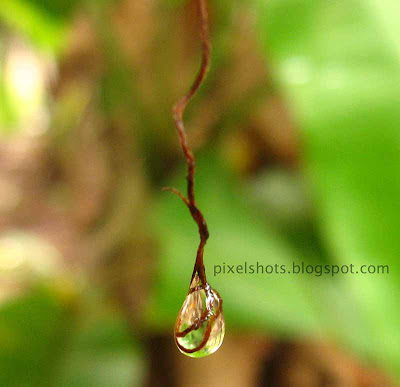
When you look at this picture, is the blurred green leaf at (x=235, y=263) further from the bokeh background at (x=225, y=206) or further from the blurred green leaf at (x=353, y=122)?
the blurred green leaf at (x=353, y=122)

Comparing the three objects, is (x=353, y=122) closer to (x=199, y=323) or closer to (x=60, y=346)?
(x=199, y=323)

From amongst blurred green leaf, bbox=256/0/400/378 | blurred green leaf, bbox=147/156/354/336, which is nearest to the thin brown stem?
blurred green leaf, bbox=256/0/400/378

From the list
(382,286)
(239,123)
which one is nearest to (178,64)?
(239,123)

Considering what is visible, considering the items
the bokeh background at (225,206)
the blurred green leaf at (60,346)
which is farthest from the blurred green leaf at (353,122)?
Result: the blurred green leaf at (60,346)

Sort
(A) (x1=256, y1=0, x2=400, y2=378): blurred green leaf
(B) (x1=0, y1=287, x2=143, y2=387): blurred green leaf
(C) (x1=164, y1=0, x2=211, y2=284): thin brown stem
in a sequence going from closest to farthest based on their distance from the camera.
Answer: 1. (C) (x1=164, y1=0, x2=211, y2=284): thin brown stem
2. (A) (x1=256, y1=0, x2=400, y2=378): blurred green leaf
3. (B) (x1=0, y1=287, x2=143, y2=387): blurred green leaf

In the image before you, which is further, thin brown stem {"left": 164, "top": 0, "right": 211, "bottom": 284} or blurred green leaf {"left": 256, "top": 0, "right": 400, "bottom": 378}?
blurred green leaf {"left": 256, "top": 0, "right": 400, "bottom": 378}

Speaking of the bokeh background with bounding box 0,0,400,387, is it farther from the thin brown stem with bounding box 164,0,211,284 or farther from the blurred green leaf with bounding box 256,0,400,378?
the thin brown stem with bounding box 164,0,211,284

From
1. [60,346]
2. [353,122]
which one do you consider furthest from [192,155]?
[60,346]
